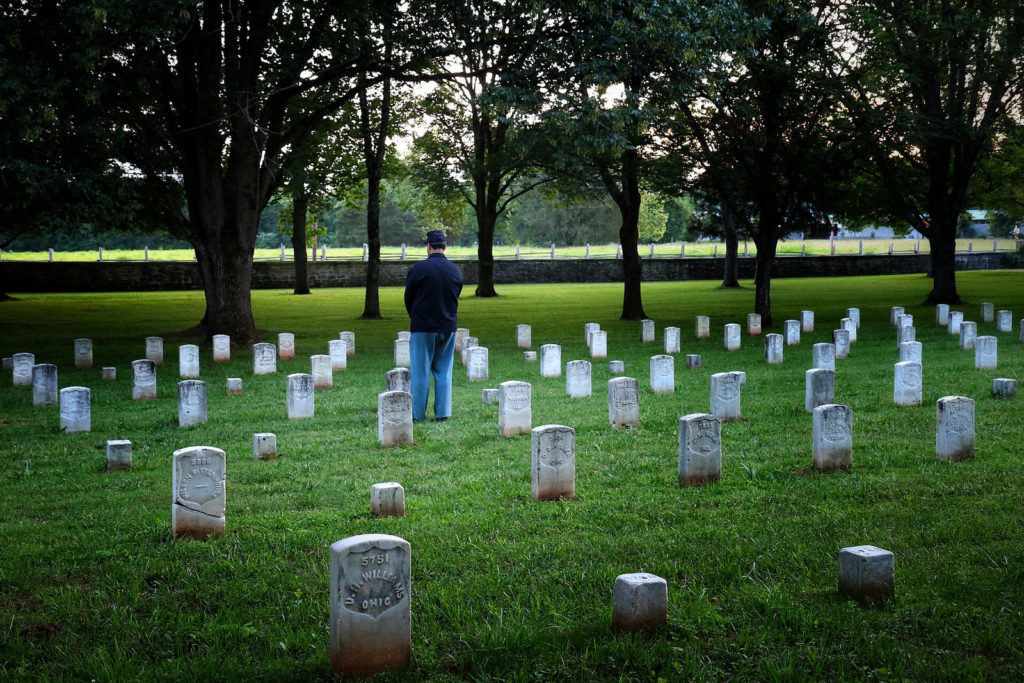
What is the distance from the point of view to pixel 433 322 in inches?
393

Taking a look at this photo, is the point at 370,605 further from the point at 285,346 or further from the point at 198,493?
the point at 285,346

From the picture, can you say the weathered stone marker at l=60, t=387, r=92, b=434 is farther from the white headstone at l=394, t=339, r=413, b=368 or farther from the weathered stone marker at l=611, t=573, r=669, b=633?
the weathered stone marker at l=611, t=573, r=669, b=633

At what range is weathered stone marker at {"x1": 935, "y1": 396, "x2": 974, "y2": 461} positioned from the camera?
24.1 feet

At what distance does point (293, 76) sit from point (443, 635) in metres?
15.7

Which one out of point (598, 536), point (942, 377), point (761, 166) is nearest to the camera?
point (598, 536)

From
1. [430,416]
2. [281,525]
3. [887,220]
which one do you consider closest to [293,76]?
[430,416]

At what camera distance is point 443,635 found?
4.25 metres

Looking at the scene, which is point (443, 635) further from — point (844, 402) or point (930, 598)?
point (844, 402)

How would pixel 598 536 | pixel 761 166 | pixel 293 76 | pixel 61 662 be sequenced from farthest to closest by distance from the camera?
pixel 761 166
pixel 293 76
pixel 598 536
pixel 61 662

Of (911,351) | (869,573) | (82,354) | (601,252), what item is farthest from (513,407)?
(601,252)

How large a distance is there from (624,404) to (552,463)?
9.52 ft

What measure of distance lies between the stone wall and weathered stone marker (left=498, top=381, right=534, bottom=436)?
37145mm

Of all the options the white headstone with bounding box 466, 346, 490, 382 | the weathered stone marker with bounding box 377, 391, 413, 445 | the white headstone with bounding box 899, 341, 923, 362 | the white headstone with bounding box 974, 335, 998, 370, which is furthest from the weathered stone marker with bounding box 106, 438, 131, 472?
the white headstone with bounding box 974, 335, 998, 370

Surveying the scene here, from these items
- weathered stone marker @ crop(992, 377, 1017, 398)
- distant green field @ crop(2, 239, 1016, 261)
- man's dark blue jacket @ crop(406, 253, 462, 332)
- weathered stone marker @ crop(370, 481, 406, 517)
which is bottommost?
weathered stone marker @ crop(370, 481, 406, 517)
